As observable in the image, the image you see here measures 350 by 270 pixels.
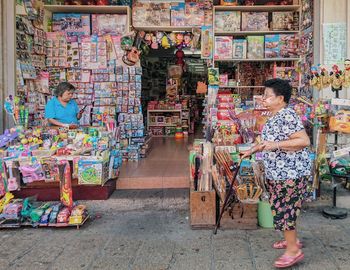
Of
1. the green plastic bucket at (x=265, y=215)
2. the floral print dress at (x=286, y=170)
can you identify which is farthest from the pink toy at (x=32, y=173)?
the floral print dress at (x=286, y=170)

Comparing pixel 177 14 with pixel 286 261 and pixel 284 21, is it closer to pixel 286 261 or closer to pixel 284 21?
pixel 284 21

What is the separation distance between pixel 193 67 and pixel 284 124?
34.8 ft

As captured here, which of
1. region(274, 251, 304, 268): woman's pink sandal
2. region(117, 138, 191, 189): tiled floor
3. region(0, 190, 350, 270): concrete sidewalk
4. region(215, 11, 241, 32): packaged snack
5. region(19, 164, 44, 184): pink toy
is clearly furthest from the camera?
region(215, 11, 241, 32): packaged snack

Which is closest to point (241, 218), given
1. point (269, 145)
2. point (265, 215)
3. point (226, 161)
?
point (265, 215)

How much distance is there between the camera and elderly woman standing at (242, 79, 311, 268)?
337 cm

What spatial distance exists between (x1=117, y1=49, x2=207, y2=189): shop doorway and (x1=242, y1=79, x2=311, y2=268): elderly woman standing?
3403 mm

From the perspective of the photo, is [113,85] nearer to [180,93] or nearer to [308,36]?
[308,36]

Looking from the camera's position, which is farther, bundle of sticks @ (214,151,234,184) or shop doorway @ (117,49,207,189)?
shop doorway @ (117,49,207,189)

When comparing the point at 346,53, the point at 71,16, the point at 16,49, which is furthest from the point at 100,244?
the point at 71,16

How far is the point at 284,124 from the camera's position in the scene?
341 centimetres

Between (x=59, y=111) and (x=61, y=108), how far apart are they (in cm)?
5

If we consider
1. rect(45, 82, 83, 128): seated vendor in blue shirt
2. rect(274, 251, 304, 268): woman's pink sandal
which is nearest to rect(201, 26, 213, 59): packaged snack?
rect(45, 82, 83, 128): seated vendor in blue shirt

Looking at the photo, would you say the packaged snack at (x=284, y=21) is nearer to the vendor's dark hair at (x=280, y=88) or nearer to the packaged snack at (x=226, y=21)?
the packaged snack at (x=226, y=21)

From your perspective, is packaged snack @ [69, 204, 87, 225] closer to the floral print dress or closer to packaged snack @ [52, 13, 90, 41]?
the floral print dress
